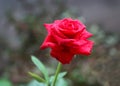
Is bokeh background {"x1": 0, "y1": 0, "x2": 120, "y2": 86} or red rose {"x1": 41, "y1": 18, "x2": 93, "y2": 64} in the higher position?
bokeh background {"x1": 0, "y1": 0, "x2": 120, "y2": 86}

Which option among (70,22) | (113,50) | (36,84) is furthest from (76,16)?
(70,22)

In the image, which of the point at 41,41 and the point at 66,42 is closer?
the point at 66,42

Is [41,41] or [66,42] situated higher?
[41,41]

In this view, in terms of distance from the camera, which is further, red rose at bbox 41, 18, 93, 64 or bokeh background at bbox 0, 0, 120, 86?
bokeh background at bbox 0, 0, 120, 86

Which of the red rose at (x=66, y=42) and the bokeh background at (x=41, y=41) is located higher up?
the bokeh background at (x=41, y=41)
